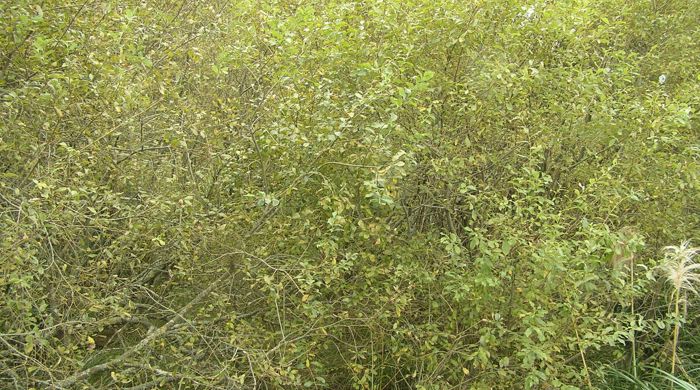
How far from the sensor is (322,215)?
13.8 ft

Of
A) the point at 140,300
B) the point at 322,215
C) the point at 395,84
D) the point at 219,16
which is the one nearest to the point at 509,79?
the point at 395,84

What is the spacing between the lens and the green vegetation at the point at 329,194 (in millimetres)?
3811

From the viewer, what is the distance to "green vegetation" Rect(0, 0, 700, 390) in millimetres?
3811

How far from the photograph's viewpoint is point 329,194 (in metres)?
4.04

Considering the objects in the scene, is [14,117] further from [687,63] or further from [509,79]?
[687,63]

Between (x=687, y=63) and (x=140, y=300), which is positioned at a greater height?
(x=687, y=63)

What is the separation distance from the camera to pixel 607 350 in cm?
549

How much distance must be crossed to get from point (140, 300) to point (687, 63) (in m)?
4.49

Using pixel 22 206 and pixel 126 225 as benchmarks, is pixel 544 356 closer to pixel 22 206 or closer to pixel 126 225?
pixel 126 225

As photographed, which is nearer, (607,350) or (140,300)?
(140,300)

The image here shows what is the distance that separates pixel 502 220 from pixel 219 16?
2.56 metres

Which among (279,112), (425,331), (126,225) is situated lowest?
(425,331)

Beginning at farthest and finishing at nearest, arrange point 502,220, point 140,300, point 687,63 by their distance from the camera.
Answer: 1. point 687,63
2. point 140,300
3. point 502,220

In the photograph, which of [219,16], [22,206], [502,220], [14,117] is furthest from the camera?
[219,16]
